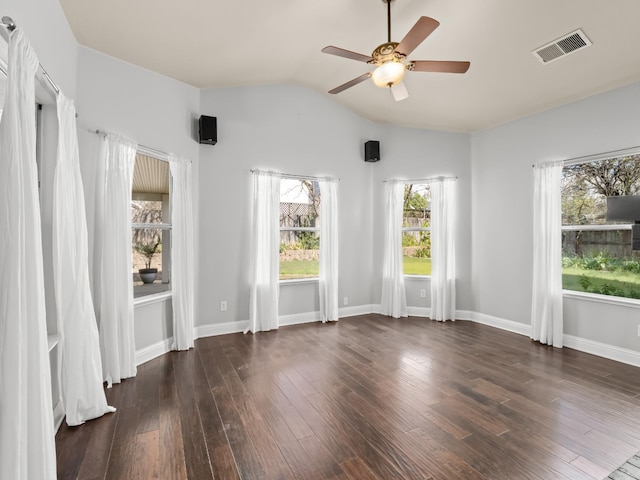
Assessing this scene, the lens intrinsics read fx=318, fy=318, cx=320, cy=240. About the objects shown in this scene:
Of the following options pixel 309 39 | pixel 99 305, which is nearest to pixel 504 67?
pixel 309 39

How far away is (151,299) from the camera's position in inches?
139

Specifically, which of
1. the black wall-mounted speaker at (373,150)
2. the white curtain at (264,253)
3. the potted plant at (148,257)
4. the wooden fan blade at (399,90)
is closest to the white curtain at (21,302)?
the potted plant at (148,257)

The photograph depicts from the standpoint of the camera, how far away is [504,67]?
355cm

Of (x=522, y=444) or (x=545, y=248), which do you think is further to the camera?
(x=545, y=248)

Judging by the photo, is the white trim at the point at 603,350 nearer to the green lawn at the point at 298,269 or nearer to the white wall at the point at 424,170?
the white wall at the point at 424,170

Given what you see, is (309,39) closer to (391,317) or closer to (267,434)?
(267,434)

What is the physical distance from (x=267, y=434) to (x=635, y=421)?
272cm

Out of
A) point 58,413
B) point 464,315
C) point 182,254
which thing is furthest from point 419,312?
point 58,413

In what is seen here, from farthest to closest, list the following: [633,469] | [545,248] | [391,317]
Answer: [391,317]
[545,248]
[633,469]

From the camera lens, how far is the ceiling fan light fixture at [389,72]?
2.49m

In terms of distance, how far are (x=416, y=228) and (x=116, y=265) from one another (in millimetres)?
4409

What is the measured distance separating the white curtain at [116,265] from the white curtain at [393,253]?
150 inches

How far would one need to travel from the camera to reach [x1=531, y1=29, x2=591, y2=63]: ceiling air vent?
2.94m

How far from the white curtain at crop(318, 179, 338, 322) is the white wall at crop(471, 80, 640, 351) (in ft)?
7.65
